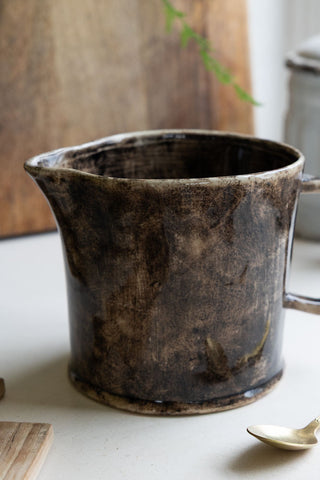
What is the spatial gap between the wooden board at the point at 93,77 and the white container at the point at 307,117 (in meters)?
0.12

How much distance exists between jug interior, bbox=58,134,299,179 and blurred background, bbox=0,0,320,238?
28cm

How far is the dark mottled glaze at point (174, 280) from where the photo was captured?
415 mm

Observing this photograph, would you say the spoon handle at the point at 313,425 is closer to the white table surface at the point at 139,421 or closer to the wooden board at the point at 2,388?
the white table surface at the point at 139,421

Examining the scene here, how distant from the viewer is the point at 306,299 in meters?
0.49

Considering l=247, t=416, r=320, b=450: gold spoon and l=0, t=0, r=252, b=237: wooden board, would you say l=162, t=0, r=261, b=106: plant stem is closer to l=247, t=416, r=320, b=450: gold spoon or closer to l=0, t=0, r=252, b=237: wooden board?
l=0, t=0, r=252, b=237: wooden board

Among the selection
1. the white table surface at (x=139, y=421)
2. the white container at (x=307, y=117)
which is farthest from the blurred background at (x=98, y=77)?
the white table surface at (x=139, y=421)

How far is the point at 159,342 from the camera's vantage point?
0.45 meters

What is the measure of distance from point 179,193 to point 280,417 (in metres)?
0.17

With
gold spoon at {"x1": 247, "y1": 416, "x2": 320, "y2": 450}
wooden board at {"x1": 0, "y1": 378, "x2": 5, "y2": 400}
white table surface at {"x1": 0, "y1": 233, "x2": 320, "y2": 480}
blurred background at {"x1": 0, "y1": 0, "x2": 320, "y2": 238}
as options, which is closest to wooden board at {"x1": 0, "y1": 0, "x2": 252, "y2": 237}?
blurred background at {"x1": 0, "y1": 0, "x2": 320, "y2": 238}

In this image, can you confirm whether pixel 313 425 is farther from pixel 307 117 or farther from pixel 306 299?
pixel 307 117

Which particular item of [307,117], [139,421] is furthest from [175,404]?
[307,117]

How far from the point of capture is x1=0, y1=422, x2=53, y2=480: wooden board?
0.39 m

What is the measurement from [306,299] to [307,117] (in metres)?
0.33

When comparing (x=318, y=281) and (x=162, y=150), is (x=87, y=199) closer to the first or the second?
(x=162, y=150)
